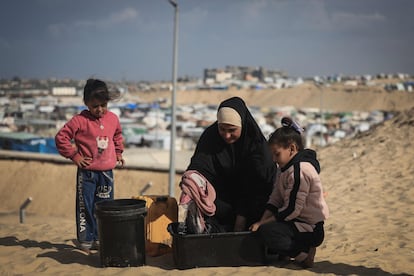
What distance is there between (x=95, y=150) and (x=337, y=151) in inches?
404

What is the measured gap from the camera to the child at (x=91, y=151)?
5070 millimetres

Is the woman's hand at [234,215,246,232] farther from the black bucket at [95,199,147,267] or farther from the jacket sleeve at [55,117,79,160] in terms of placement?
the jacket sleeve at [55,117,79,160]

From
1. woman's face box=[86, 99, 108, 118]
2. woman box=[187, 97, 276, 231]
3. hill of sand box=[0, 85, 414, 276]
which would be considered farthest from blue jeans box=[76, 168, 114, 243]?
woman box=[187, 97, 276, 231]

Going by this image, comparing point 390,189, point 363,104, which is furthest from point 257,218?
point 363,104

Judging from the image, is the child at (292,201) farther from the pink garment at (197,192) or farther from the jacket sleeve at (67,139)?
the jacket sleeve at (67,139)

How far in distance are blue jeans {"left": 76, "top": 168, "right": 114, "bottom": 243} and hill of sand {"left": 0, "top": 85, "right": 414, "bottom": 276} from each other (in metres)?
0.23

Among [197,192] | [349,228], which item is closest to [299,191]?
[197,192]

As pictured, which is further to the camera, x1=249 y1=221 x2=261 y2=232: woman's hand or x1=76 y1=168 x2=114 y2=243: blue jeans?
x1=76 y1=168 x2=114 y2=243: blue jeans

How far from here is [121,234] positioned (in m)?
4.49

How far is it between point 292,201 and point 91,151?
7.00ft

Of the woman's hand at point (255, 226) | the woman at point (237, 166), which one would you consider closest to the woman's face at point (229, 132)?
the woman at point (237, 166)

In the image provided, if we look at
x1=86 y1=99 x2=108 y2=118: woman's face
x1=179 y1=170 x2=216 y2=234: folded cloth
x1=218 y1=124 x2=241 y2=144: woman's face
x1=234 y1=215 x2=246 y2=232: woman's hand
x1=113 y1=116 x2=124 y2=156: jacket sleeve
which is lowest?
x1=234 y1=215 x2=246 y2=232: woman's hand

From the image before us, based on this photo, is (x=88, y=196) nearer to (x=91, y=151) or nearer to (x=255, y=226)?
(x=91, y=151)

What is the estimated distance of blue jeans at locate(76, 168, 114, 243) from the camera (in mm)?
5227
